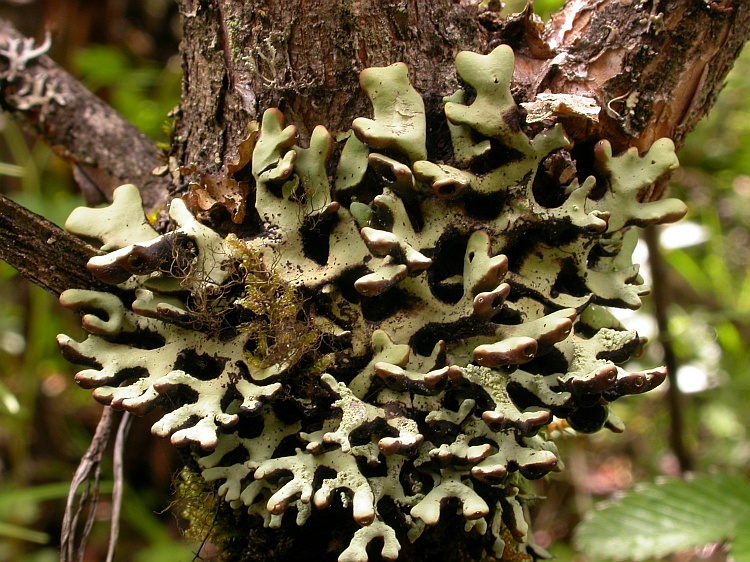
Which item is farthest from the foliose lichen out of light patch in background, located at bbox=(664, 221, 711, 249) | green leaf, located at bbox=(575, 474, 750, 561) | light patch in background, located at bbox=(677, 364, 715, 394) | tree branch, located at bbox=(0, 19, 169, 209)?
light patch in background, located at bbox=(677, 364, 715, 394)

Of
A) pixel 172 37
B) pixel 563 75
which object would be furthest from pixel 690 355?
pixel 172 37

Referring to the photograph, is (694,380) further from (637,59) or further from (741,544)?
(637,59)

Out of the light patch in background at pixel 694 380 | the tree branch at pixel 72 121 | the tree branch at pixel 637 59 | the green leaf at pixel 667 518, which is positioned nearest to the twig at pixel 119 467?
the tree branch at pixel 72 121

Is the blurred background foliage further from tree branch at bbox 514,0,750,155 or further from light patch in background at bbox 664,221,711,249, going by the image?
tree branch at bbox 514,0,750,155

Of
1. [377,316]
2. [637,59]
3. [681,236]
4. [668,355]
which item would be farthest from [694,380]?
[377,316]

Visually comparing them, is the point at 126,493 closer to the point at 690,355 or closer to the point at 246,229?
the point at 246,229
